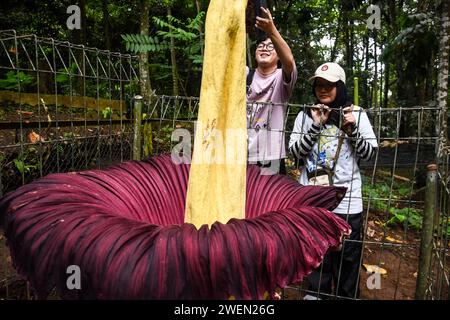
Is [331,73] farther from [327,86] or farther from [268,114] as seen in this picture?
[268,114]

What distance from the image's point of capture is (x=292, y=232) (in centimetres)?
56

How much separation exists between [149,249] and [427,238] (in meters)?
0.92

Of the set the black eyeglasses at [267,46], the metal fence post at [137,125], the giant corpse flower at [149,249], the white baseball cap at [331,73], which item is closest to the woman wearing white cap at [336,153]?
the white baseball cap at [331,73]

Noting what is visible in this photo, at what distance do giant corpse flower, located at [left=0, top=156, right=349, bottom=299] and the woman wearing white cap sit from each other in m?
1.09

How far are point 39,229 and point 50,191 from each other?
11 centimetres

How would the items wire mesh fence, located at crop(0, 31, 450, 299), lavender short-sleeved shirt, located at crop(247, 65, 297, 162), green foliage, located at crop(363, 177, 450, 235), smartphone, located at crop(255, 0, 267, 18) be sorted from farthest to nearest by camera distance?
green foliage, located at crop(363, 177, 450, 235), lavender short-sleeved shirt, located at crop(247, 65, 297, 162), wire mesh fence, located at crop(0, 31, 450, 299), smartphone, located at crop(255, 0, 267, 18)

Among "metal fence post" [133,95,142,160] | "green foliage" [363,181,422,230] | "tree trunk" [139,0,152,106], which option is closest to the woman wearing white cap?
"metal fence post" [133,95,142,160]

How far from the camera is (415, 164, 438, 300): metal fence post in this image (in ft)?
3.65

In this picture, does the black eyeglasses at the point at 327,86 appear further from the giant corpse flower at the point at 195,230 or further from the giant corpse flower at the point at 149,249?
the giant corpse flower at the point at 149,249

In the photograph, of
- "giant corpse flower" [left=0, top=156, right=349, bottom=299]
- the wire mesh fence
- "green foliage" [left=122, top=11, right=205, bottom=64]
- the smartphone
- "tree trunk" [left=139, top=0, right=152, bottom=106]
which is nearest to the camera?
"giant corpse flower" [left=0, top=156, right=349, bottom=299]

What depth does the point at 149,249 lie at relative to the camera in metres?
0.50

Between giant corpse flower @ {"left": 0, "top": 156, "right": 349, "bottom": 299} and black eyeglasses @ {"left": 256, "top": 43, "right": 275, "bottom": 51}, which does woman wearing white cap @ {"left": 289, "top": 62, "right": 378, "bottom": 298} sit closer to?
black eyeglasses @ {"left": 256, "top": 43, "right": 275, "bottom": 51}

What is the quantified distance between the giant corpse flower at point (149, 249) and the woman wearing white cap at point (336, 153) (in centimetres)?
109

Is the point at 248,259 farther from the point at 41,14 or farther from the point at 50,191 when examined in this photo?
the point at 41,14
